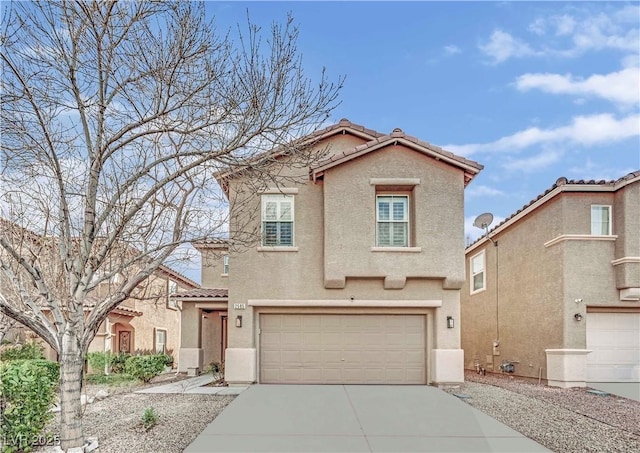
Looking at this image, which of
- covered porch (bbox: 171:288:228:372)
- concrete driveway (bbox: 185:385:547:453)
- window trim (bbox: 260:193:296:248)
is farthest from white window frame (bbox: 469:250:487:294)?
covered porch (bbox: 171:288:228:372)

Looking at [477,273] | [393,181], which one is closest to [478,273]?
[477,273]

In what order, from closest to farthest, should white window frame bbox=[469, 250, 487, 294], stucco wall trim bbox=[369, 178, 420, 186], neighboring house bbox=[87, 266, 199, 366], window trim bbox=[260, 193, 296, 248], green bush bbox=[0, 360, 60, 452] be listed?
green bush bbox=[0, 360, 60, 452]
stucco wall trim bbox=[369, 178, 420, 186]
window trim bbox=[260, 193, 296, 248]
neighboring house bbox=[87, 266, 199, 366]
white window frame bbox=[469, 250, 487, 294]

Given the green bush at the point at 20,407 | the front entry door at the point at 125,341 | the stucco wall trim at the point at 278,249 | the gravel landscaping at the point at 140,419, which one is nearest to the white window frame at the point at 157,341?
the front entry door at the point at 125,341

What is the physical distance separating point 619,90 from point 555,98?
2.55m

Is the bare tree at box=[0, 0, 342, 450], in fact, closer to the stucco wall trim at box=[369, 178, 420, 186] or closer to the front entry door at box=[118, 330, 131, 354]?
the stucco wall trim at box=[369, 178, 420, 186]

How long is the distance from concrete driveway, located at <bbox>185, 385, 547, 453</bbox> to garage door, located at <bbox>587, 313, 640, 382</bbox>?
5.68 metres

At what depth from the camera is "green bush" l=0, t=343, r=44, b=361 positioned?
52.6ft

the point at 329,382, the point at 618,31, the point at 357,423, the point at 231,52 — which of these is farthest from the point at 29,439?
the point at 618,31

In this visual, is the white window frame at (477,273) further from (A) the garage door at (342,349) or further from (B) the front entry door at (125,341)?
(B) the front entry door at (125,341)

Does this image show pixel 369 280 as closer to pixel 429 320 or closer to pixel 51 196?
pixel 429 320

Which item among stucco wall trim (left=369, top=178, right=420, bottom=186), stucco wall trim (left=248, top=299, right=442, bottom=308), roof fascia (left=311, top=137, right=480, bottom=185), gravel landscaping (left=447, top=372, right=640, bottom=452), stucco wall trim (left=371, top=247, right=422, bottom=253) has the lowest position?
gravel landscaping (left=447, top=372, right=640, bottom=452)

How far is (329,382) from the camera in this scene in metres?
14.1

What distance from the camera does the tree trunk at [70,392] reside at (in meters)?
7.17

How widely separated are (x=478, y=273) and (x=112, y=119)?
1712 cm
